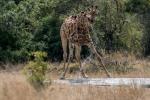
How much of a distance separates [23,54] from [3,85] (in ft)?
42.2

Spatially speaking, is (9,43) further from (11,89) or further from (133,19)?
(11,89)

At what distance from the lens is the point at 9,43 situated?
25562 mm

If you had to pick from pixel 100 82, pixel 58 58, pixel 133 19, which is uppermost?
pixel 100 82

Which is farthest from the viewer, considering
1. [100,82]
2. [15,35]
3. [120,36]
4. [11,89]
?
[15,35]

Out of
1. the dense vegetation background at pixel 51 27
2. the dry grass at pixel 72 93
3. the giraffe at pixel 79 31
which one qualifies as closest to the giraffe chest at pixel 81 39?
the giraffe at pixel 79 31

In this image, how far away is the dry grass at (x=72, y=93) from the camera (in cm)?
1054

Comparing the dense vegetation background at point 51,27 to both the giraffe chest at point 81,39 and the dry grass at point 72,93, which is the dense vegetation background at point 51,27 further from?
the dry grass at point 72,93

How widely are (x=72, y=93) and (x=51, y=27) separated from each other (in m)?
15.4

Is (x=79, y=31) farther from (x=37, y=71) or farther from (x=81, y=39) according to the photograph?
(x=37, y=71)

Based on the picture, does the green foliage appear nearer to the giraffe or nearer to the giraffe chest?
the giraffe

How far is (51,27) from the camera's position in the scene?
26375 mm

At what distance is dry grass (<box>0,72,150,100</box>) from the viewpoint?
10.5 meters

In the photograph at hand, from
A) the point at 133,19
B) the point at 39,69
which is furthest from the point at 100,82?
the point at 133,19

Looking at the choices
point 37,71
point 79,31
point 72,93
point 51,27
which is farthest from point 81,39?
point 51,27
